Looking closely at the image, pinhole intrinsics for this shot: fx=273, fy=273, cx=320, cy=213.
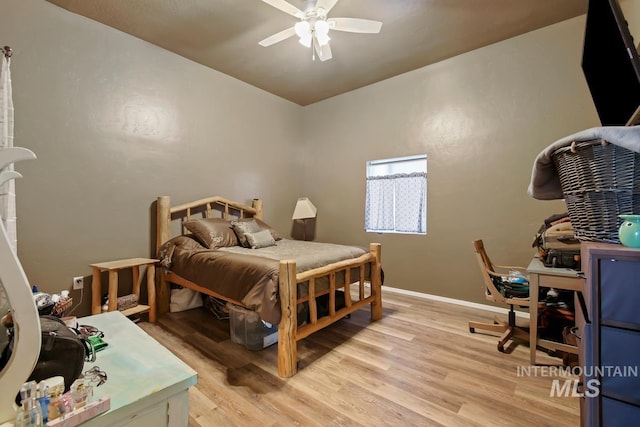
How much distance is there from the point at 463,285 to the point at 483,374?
139 cm

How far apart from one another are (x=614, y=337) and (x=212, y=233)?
9.49 ft

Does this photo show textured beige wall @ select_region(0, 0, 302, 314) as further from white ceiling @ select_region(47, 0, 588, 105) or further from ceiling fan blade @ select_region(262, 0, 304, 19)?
ceiling fan blade @ select_region(262, 0, 304, 19)

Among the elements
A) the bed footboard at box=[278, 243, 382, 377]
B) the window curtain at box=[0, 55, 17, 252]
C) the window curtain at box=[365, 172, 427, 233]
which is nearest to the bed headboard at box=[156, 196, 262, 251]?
the window curtain at box=[0, 55, 17, 252]

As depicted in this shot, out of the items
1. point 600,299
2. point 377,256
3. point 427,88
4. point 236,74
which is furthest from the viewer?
point 236,74

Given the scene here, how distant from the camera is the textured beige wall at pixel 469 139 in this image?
8.45 ft

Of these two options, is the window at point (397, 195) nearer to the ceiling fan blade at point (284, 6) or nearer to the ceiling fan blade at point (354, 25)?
the ceiling fan blade at point (354, 25)

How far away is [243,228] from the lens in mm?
3098

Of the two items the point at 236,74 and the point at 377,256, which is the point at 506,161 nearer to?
the point at 377,256

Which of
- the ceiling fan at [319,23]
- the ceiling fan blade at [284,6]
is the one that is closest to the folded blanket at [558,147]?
the ceiling fan at [319,23]

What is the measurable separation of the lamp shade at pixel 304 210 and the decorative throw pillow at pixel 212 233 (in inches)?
50.9

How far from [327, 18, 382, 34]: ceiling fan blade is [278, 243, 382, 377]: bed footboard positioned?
1.87m

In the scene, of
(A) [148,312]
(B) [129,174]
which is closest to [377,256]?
(A) [148,312]

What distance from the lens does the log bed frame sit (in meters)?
1.80

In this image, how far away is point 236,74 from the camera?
11.7ft
